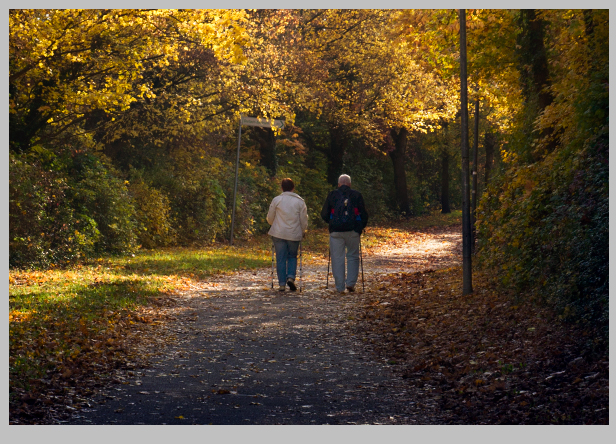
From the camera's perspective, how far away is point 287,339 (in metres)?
9.02

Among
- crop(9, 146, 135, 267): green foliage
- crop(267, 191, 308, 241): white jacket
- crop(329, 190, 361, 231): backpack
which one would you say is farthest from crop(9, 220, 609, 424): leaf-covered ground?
crop(9, 146, 135, 267): green foliage

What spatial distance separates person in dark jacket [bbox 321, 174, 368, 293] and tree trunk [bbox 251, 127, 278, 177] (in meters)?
17.3

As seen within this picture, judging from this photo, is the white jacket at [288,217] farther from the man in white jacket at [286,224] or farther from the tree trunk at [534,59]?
the tree trunk at [534,59]

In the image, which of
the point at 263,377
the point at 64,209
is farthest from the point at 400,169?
the point at 263,377

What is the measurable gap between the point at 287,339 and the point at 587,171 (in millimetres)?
4053

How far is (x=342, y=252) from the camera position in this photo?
1295 cm

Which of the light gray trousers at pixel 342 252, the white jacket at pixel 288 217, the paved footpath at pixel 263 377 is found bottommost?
the paved footpath at pixel 263 377

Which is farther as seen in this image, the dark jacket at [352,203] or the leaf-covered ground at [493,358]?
the dark jacket at [352,203]

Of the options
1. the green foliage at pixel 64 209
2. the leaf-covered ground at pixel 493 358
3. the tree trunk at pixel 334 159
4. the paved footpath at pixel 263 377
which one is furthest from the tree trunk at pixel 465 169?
the tree trunk at pixel 334 159

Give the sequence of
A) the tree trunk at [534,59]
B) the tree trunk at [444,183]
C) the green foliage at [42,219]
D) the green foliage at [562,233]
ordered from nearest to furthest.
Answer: the green foliage at [562,233]
the tree trunk at [534,59]
the green foliage at [42,219]
the tree trunk at [444,183]

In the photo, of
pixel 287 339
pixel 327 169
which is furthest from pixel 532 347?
pixel 327 169

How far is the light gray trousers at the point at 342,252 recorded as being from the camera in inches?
506

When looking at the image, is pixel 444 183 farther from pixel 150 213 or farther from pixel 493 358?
pixel 493 358

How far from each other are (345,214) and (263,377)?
19.9ft
